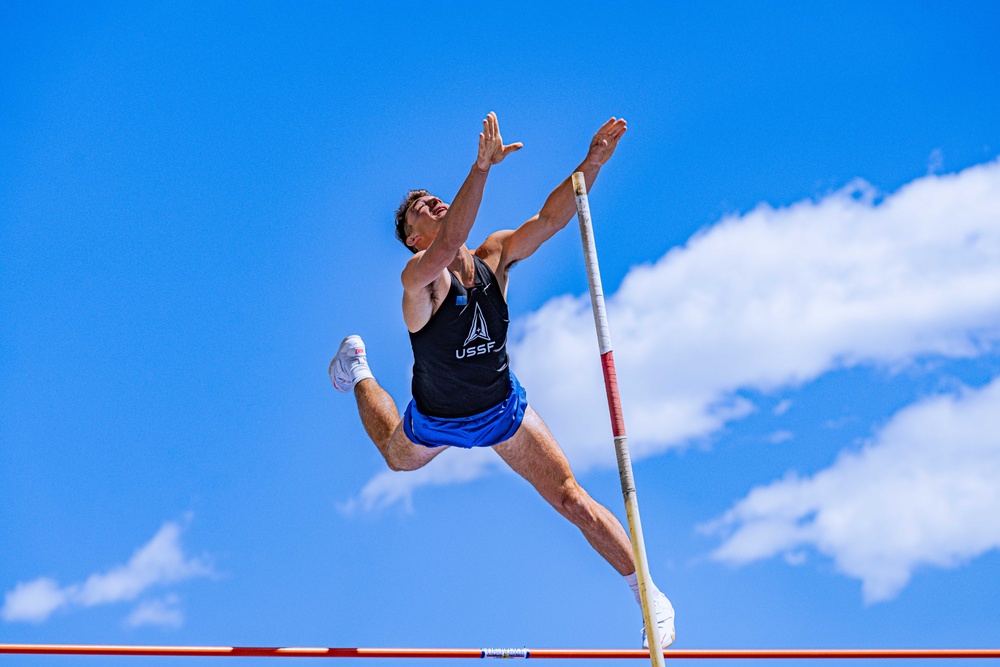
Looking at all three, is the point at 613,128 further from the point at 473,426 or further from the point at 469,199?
the point at 473,426

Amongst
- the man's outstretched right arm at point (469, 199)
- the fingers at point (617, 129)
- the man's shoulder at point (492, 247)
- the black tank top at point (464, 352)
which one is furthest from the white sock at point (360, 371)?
the fingers at point (617, 129)

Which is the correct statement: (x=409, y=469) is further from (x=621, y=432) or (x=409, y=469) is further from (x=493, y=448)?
(x=621, y=432)

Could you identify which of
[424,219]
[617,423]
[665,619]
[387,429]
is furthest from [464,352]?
[665,619]

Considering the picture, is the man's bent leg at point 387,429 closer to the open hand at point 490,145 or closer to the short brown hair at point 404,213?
the short brown hair at point 404,213

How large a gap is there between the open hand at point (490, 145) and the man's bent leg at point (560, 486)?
202 cm

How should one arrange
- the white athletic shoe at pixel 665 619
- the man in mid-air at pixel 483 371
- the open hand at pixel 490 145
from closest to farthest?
the open hand at pixel 490 145
the white athletic shoe at pixel 665 619
the man in mid-air at pixel 483 371

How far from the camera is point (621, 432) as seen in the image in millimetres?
5684

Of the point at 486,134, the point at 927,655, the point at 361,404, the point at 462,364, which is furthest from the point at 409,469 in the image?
the point at 927,655

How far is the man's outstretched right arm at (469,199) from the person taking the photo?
19.6 ft

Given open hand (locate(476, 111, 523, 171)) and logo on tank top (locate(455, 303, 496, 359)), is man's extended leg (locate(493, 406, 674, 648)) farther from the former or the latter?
open hand (locate(476, 111, 523, 171))

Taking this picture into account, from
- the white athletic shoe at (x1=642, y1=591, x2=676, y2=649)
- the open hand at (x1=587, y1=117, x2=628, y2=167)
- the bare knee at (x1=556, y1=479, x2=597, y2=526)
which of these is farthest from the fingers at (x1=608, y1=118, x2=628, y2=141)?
the white athletic shoe at (x1=642, y1=591, x2=676, y2=649)

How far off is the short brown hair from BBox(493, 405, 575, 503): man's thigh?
1.53 meters

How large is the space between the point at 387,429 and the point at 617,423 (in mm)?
2486

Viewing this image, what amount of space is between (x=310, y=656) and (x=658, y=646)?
2210 mm
